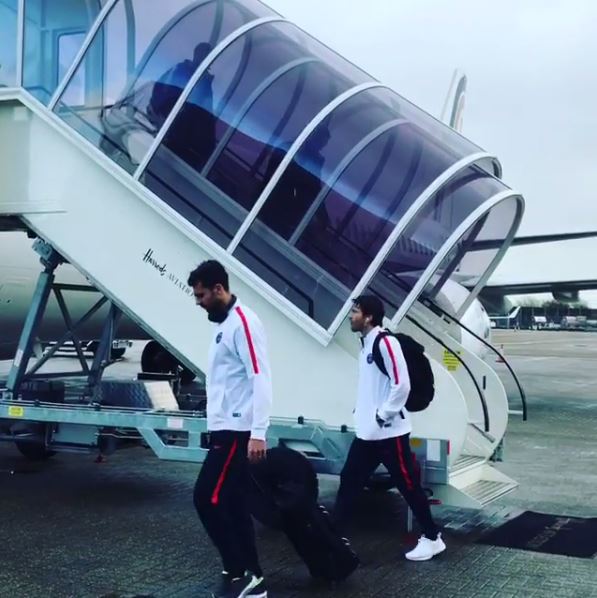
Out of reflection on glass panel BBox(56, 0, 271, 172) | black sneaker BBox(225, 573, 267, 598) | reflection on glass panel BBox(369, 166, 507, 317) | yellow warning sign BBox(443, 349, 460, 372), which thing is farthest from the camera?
yellow warning sign BBox(443, 349, 460, 372)

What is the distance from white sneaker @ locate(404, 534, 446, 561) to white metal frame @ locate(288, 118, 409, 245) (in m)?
2.51

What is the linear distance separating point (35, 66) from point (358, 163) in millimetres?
3106

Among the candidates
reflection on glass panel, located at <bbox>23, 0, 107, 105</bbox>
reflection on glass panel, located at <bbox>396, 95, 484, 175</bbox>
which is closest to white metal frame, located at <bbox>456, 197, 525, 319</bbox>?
reflection on glass panel, located at <bbox>396, 95, 484, 175</bbox>

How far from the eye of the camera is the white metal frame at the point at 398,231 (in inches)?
242

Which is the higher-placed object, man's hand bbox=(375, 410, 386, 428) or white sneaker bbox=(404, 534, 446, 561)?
man's hand bbox=(375, 410, 386, 428)

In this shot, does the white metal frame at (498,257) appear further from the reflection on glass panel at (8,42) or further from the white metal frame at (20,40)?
the reflection on glass panel at (8,42)

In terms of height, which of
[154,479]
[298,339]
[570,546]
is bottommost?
[154,479]

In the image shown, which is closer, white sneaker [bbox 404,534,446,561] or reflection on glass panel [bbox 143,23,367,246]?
white sneaker [bbox 404,534,446,561]

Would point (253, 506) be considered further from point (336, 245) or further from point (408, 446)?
point (336, 245)

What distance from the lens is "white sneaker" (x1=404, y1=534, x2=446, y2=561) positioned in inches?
235

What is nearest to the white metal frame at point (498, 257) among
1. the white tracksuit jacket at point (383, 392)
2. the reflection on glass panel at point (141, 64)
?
the white tracksuit jacket at point (383, 392)

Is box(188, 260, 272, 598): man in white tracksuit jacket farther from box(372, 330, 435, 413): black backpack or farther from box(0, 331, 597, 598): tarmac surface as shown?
box(372, 330, 435, 413): black backpack

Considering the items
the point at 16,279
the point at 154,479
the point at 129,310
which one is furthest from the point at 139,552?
the point at 16,279

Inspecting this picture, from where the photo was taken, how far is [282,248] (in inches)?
262
